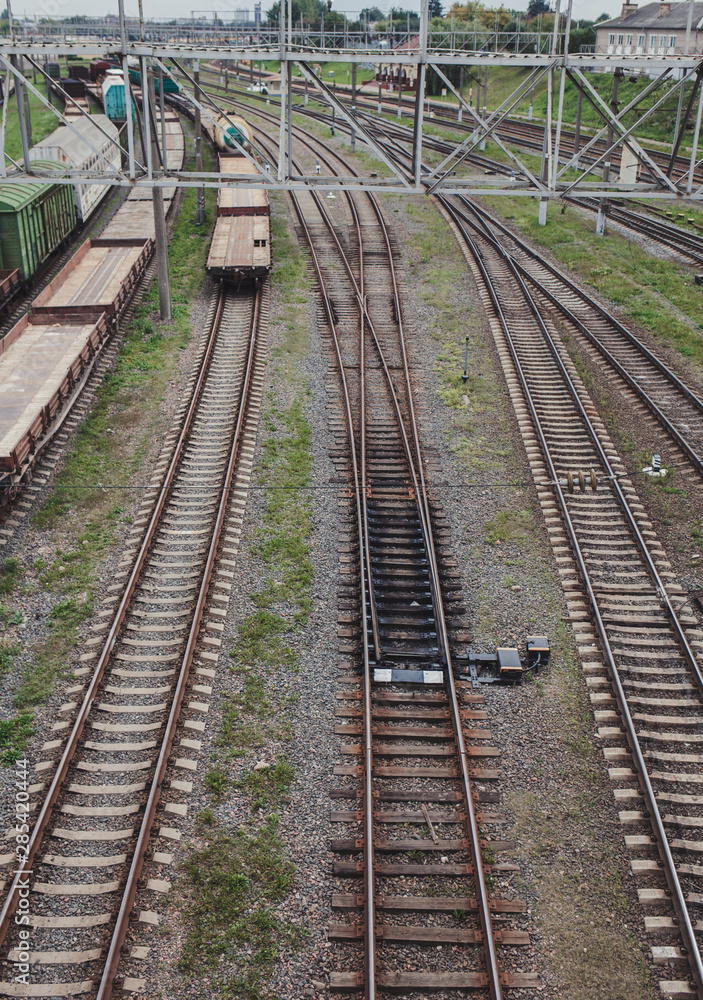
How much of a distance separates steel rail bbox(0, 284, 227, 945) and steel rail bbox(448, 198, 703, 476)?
10313mm

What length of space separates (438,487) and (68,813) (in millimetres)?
9063

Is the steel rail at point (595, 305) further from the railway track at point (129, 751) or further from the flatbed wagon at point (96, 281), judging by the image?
the flatbed wagon at point (96, 281)

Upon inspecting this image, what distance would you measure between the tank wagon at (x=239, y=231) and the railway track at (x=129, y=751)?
9506mm

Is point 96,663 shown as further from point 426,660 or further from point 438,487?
point 438,487

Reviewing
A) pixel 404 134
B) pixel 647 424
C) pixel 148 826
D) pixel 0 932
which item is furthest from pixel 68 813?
pixel 404 134

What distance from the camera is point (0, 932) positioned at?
791 centimetres

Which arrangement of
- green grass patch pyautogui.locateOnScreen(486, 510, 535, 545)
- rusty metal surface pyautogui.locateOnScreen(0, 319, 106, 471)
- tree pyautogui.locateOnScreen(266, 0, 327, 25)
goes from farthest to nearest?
tree pyautogui.locateOnScreen(266, 0, 327, 25) < rusty metal surface pyautogui.locateOnScreen(0, 319, 106, 471) < green grass patch pyautogui.locateOnScreen(486, 510, 535, 545)

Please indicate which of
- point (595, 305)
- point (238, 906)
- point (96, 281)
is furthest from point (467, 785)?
point (96, 281)

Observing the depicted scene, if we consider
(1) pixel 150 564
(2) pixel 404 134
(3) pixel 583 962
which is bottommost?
(3) pixel 583 962

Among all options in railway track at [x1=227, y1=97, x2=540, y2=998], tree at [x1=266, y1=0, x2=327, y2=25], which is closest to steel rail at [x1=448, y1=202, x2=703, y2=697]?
railway track at [x1=227, y1=97, x2=540, y2=998]

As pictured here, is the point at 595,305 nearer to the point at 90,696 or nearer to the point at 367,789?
the point at 367,789

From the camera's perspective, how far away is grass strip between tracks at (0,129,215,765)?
38.2 feet

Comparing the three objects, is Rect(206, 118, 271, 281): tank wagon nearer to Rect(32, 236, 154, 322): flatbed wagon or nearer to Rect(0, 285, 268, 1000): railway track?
Rect(32, 236, 154, 322): flatbed wagon

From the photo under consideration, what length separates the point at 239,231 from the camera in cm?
2903
